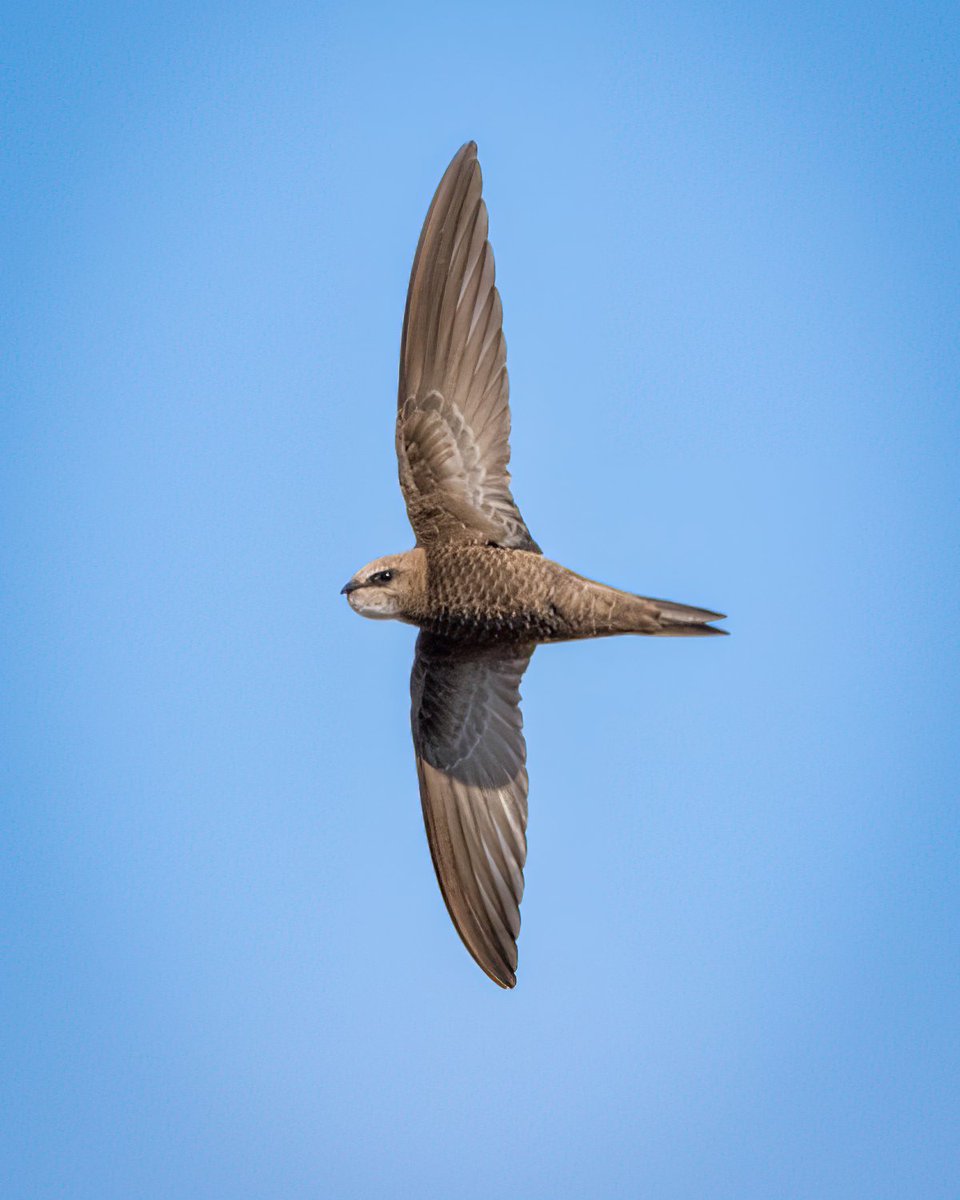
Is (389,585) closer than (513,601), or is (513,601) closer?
(513,601)

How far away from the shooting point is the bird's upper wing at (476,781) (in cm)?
666

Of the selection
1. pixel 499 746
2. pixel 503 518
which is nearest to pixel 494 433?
pixel 503 518

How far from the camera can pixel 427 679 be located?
6.79 metres

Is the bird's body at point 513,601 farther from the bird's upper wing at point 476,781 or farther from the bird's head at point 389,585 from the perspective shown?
the bird's upper wing at point 476,781

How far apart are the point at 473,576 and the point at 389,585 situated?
1.16 ft

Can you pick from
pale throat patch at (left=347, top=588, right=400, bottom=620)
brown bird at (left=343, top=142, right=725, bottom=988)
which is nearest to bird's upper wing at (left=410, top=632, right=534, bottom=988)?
brown bird at (left=343, top=142, right=725, bottom=988)

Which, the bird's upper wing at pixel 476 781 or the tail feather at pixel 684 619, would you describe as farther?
the bird's upper wing at pixel 476 781

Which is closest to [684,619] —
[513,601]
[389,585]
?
[513,601]

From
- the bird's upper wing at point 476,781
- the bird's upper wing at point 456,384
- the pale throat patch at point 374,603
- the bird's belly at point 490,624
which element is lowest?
the bird's upper wing at point 476,781

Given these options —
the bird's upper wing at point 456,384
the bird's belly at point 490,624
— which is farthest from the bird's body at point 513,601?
the bird's upper wing at point 456,384

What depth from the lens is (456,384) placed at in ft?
21.0

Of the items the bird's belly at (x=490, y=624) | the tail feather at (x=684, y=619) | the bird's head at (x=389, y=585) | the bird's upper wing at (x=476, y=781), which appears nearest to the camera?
the tail feather at (x=684, y=619)

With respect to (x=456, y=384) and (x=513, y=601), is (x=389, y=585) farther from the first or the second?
(x=456, y=384)

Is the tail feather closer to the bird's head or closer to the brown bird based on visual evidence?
Result: the brown bird
